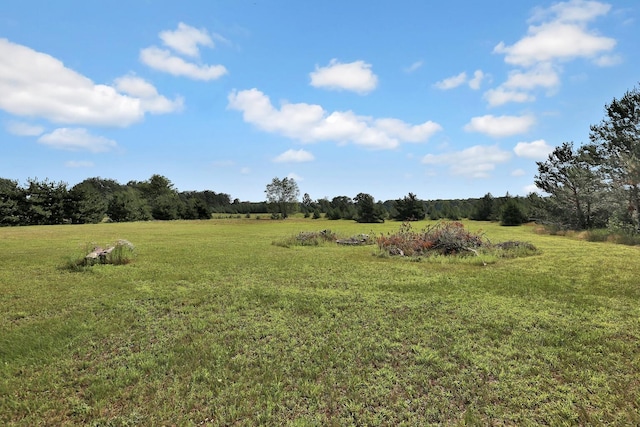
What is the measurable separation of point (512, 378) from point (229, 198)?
315ft

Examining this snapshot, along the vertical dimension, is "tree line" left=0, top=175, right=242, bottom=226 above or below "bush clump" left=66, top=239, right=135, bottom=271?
above

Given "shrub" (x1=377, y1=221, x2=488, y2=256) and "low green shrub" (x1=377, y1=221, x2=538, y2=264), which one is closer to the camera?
"low green shrub" (x1=377, y1=221, x2=538, y2=264)

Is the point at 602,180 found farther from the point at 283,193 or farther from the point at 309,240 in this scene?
the point at 283,193

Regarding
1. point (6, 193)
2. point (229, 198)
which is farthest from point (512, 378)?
point (229, 198)

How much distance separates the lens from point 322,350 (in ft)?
13.5

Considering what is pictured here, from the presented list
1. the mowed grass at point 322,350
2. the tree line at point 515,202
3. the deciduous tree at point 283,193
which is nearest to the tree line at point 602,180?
the tree line at point 515,202

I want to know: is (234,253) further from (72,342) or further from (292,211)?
(292,211)

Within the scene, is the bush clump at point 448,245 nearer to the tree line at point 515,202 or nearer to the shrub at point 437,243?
the shrub at point 437,243

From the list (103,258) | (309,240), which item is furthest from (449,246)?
(103,258)

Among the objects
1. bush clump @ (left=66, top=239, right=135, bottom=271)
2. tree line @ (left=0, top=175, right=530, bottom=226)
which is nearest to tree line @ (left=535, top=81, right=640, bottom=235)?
tree line @ (left=0, top=175, right=530, bottom=226)

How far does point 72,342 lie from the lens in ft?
14.6

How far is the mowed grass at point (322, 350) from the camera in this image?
3.00 metres

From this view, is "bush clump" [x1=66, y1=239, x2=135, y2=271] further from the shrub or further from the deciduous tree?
the deciduous tree

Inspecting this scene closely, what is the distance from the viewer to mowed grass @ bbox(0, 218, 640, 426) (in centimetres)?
300
